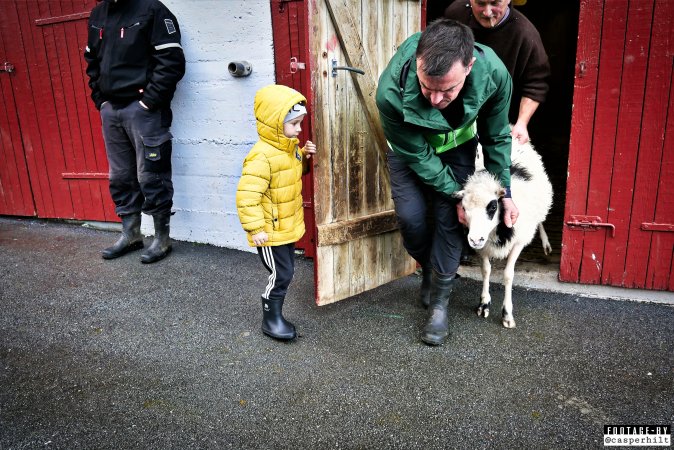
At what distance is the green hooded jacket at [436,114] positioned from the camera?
8.91 feet

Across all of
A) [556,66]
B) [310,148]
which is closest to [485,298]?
[310,148]

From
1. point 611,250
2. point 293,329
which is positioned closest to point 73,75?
point 293,329

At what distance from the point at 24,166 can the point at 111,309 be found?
11.1ft

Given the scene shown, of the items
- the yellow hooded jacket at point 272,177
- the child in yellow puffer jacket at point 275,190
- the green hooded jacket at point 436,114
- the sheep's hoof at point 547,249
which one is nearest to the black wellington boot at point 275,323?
the child in yellow puffer jacket at point 275,190

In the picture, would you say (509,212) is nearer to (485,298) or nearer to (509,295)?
(509,295)

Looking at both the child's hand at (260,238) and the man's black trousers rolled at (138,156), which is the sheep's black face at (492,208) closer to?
the child's hand at (260,238)

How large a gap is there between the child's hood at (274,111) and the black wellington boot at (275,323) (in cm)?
104

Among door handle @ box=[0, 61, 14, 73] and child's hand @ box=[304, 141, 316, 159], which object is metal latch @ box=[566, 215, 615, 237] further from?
door handle @ box=[0, 61, 14, 73]

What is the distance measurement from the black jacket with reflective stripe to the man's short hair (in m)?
2.78

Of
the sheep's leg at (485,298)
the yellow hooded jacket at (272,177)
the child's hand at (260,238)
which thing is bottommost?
the sheep's leg at (485,298)

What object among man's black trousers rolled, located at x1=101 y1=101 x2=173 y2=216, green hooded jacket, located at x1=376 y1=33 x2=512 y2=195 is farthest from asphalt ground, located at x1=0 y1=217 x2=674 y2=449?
green hooded jacket, located at x1=376 y1=33 x2=512 y2=195

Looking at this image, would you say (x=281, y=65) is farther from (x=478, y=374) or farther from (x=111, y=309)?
(x=478, y=374)

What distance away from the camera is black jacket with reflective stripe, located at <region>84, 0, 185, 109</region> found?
14.4 feet

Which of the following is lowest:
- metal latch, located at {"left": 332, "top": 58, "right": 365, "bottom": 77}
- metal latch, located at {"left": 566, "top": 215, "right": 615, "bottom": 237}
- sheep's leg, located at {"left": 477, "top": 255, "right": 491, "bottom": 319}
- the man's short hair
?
sheep's leg, located at {"left": 477, "top": 255, "right": 491, "bottom": 319}
